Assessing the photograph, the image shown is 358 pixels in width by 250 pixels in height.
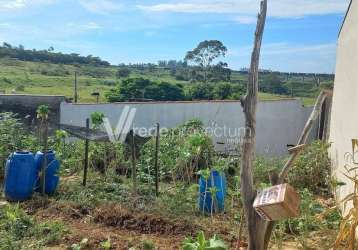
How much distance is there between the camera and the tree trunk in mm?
2291

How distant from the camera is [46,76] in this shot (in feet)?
89.2

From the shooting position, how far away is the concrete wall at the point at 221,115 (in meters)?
12.3

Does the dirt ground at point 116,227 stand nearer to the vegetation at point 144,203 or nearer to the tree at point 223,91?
the vegetation at point 144,203

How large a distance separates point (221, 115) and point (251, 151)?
32.7 feet

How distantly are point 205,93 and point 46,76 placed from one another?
12477 millimetres

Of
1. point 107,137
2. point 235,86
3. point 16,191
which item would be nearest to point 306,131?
point 107,137

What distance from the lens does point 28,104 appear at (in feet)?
41.4

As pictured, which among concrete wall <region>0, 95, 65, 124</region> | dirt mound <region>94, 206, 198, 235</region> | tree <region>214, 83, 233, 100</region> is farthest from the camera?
tree <region>214, 83, 233, 100</region>

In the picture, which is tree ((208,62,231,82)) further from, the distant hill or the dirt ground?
the dirt ground

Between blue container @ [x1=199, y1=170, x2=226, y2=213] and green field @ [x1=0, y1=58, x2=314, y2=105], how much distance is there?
1440 cm

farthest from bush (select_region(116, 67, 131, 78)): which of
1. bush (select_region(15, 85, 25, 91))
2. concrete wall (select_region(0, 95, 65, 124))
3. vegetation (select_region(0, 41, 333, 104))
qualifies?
concrete wall (select_region(0, 95, 65, 124))

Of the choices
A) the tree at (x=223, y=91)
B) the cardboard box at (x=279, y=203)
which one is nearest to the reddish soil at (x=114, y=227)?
the cardboard box at (x=279, y=203)

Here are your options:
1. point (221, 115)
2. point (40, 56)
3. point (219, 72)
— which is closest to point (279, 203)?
point (221, 115)

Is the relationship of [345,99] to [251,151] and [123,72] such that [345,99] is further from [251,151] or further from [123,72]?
[123,72]
